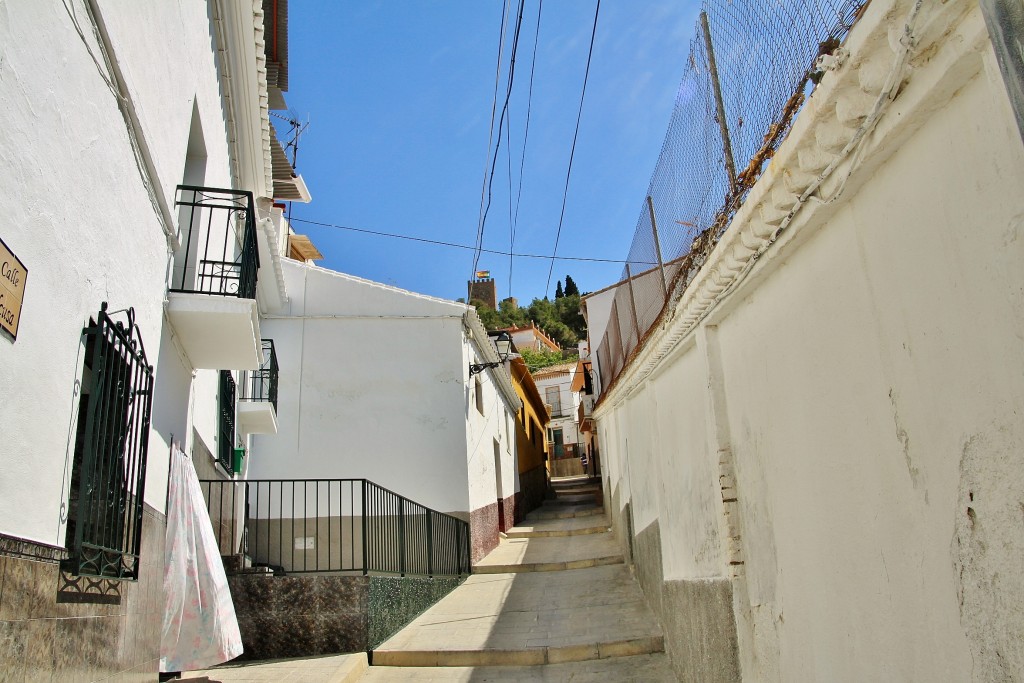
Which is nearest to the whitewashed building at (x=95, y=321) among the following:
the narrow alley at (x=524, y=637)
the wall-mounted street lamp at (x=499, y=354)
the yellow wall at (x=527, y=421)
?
the narrow alley at (x=524, y=637)

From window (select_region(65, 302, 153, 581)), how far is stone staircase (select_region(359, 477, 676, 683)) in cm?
344

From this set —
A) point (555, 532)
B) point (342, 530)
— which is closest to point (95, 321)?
point (342, 530)

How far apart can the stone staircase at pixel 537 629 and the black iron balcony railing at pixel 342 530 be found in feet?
→ 2.10

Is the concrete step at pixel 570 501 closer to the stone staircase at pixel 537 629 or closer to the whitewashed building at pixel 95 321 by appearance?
the stone staircase at pixel 537 629

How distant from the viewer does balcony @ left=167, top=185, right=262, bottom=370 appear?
5285 millimetres

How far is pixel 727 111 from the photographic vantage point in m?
3.42

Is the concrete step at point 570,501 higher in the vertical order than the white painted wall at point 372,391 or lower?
lower

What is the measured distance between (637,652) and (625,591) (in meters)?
2.28

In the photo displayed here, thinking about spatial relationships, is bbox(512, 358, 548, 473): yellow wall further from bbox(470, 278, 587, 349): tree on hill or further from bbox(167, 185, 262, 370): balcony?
bbox(470, 278, 587, 349): tree on hill

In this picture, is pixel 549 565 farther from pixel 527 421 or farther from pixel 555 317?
pixel 555 317

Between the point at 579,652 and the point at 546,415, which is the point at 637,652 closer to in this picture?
the point at 579,652

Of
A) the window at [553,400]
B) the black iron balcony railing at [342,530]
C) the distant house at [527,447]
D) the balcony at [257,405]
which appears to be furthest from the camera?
the window at [553,400]

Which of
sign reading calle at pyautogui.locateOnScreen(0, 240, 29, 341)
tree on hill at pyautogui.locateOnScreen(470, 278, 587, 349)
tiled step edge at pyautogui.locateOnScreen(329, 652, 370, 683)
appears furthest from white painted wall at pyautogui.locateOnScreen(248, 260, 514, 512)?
tree on hill at pyautogui.locateOnScreen(470, 278, 587, 349)

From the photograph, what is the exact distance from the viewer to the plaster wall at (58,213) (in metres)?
2.59
